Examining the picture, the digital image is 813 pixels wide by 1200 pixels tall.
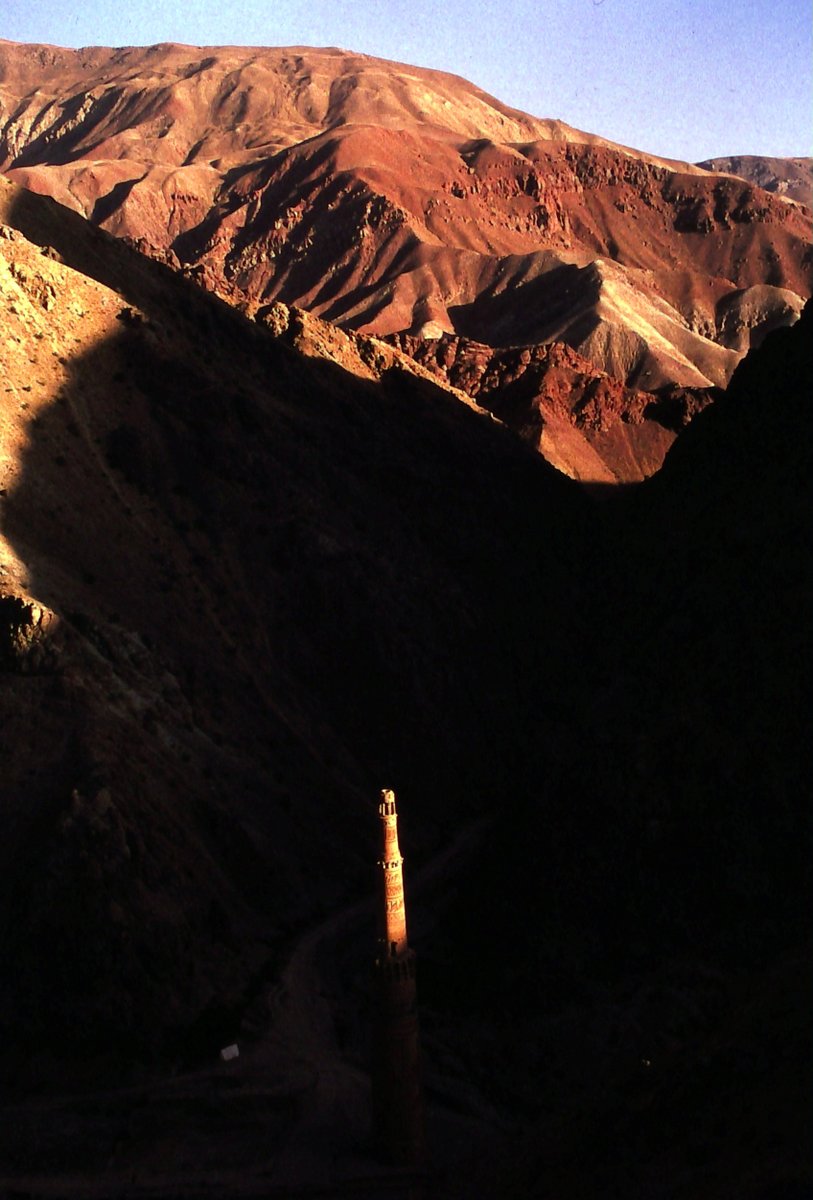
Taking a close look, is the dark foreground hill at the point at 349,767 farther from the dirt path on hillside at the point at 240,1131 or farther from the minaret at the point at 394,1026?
the minaret at the point at 394,1026

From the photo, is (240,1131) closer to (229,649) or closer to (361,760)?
(361,760)

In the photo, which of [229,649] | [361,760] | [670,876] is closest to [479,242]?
[229,649]

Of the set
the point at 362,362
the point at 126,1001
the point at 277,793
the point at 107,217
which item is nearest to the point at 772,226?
the point at 107,217

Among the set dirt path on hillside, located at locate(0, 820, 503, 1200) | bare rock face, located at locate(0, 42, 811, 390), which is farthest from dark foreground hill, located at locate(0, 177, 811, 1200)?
bare rock face, located at locate(0, 42, 811, 390)

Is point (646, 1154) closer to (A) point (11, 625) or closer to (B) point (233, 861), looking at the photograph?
(B) point (233, 861)

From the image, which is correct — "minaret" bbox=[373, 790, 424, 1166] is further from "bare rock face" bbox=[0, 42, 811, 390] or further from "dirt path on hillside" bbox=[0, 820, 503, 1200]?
"bare rock face" bbox=[0, 42, 811, 390]

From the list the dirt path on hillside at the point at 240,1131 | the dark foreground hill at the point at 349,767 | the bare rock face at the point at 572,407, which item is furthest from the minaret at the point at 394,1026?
the bare rock face at the point at 572,407
